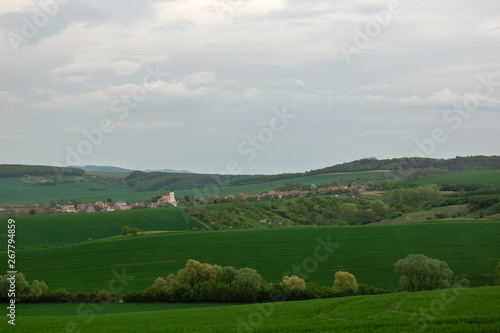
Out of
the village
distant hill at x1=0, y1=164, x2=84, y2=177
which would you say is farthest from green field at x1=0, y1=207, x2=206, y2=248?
distant hill at x1=0, y1=164, x2=84, y2=177

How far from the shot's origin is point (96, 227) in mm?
69938

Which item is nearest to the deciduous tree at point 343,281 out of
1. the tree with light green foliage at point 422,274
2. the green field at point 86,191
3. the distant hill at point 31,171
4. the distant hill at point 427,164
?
the tree with light green foliage at point 422,274

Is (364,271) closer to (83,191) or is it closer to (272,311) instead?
(272,311)

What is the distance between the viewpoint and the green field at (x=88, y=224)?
62.3m

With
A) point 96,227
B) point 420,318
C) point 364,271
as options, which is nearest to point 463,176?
point 364,271

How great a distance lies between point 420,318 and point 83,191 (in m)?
141

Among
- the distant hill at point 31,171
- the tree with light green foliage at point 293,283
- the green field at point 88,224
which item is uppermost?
the distant hill at point 31,171

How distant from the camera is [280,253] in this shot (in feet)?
173

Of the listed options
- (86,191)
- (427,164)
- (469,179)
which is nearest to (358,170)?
(427,164)

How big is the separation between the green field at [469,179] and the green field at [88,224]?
63683mm

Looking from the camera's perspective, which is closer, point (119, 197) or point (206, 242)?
point (206, 242)

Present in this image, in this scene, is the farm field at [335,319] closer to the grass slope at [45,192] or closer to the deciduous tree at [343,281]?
the deciduous tree at [343,281]

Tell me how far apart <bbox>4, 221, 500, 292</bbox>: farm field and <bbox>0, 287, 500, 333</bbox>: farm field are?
19736 millimetres

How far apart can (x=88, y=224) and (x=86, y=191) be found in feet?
261
